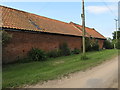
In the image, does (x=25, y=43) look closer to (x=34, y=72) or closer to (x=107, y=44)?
(x=34, y=72)

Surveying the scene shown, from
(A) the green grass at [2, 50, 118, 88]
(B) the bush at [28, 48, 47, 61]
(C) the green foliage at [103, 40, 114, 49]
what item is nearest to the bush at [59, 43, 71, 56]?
(B) the bush at [28, 48, 47, 61]

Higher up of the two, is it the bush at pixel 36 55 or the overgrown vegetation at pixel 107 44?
the overgrown vegetation at pixel 107 44

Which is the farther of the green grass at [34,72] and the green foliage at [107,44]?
the green foliage at [107,44]

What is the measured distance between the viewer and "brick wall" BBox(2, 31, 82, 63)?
11.5 metres

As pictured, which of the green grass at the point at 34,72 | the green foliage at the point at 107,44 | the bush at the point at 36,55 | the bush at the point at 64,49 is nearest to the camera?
the green grass at the point at 34,72

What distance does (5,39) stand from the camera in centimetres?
878

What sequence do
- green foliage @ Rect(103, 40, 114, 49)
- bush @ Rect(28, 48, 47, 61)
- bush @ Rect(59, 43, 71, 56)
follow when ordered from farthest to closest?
green foliage @ Rect(103, 40, 114, 49) < bush @ Rect(59, 43, 71, 56) < bush @ Rect(28, 48, 47, 61)

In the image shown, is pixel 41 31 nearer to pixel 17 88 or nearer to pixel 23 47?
pixel 23 47

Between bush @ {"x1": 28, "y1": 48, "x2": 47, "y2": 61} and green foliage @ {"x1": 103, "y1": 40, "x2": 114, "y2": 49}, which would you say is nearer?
bush @ {"x1": 28, "y1": 48, "x2": 47, "y2": 61}

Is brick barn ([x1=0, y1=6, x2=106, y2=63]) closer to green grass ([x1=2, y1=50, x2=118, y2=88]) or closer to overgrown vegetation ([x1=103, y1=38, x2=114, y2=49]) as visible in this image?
green grass ([x1=2, y1=50, x2=118, y2=88])

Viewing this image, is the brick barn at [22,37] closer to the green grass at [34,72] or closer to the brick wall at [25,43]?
the brick wall at [25,43]

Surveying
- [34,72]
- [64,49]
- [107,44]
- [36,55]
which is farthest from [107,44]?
[34,72]

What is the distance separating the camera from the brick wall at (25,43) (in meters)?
11.5

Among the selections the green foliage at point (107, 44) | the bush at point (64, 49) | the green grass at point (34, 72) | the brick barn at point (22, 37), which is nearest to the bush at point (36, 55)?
the brick barn at point (22, 37)
